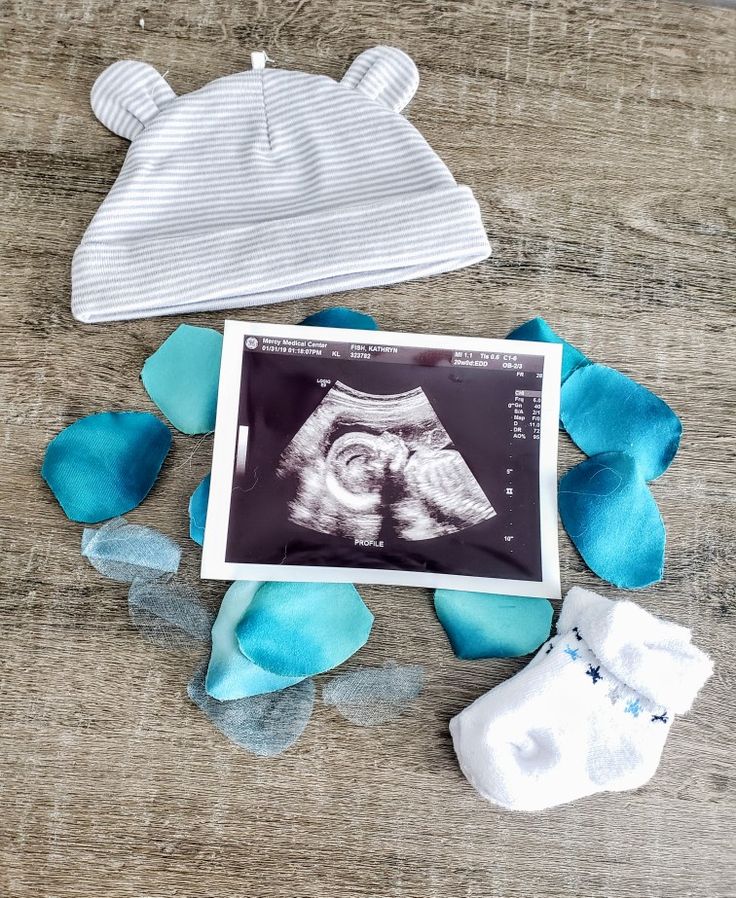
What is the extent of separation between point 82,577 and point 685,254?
0.62m

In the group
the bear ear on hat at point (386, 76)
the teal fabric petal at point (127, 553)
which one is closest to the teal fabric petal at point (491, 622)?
the teal fabric petal at point (127, 553)

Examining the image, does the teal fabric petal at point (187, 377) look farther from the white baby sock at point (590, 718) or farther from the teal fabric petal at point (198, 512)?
the white baby sock at point (590, 718)

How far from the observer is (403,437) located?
621 mm

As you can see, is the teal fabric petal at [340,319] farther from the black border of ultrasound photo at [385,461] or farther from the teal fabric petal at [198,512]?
the teal fabric petal at [198,512]

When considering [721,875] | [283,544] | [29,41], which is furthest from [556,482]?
[29,41]

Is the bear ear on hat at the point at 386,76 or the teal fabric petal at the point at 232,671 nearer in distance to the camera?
the teal fabric petal at the point at 232,671

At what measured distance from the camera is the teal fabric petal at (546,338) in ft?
2.10

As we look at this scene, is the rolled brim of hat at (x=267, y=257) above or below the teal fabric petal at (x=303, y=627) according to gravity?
above

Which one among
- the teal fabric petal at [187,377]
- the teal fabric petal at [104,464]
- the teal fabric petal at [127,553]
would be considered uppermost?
the teal fabric petal at [187,377]

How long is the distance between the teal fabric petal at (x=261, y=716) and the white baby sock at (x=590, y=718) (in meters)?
0.13

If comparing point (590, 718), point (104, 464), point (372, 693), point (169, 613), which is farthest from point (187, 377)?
point (590, 718)

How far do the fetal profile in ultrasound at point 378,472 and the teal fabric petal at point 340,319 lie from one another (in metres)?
0.06

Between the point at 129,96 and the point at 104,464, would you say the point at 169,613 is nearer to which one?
the point at 104,464

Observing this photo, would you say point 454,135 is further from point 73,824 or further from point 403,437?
point 73,824
